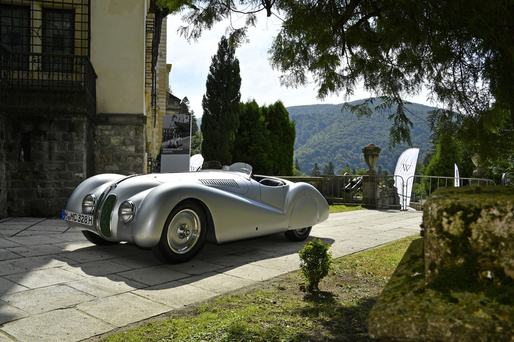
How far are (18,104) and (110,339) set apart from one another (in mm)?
7655

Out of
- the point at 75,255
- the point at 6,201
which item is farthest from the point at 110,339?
the point at 6,201

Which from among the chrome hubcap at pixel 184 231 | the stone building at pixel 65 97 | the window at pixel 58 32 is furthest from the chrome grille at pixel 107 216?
the window at pixel 58 32

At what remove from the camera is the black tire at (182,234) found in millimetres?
4289

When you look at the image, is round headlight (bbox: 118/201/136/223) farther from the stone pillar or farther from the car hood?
the stone pillar

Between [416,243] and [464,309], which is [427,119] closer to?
[416,243]

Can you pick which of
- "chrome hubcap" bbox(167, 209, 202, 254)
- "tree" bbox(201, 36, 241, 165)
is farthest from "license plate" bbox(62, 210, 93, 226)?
"tree" bbox(201, 36, 241, 165)

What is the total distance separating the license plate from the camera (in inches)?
187

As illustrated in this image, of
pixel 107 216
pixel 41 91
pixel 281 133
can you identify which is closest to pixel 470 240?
pixel 107 216

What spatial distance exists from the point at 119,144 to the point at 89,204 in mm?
5654

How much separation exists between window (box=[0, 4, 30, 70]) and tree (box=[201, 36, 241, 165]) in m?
11.4

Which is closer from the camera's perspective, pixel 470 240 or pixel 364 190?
pixel 470 240

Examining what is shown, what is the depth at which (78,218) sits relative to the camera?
4.89 metres

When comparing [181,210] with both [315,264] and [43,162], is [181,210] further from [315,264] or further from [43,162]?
[43,162]

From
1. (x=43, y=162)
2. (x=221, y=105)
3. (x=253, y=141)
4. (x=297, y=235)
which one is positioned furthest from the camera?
(x=253, y=141)
